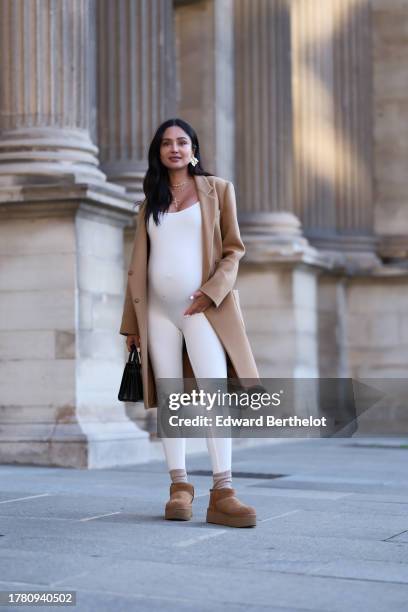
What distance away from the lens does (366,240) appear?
20.5 metres

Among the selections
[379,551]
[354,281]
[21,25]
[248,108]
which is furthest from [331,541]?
[354,281]

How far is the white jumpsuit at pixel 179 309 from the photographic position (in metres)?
6.96

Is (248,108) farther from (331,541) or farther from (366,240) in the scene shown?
(331,541)

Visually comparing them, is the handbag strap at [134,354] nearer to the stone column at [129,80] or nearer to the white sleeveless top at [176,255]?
the white sleeveless top at [176,255]

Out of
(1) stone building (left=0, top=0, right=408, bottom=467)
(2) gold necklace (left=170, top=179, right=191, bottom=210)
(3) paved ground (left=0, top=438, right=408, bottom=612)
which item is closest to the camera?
(3) paved ground (left=0, top=438, right=408, bottom=612)

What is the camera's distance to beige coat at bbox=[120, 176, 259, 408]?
6.97 metres

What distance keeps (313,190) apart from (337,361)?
2.66 metres

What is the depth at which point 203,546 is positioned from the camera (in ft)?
20.2

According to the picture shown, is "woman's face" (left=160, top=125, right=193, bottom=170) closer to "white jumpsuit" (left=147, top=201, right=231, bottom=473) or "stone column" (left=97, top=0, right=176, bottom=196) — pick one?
"white jumpsuit" (left=147, top=201, right=231, bottom=473)

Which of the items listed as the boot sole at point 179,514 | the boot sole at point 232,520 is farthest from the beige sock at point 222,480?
the boot sole at point 179,514

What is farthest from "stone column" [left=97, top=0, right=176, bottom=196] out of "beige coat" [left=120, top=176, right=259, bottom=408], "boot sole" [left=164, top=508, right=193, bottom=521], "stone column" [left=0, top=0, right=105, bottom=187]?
"boot sole" [left=164, top=508, right=193, bottom=521]

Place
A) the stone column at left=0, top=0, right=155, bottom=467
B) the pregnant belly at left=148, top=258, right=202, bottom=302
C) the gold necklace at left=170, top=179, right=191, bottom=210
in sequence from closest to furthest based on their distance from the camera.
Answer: the pregnant belly at left=148, top=258, right=202, bottom=302, the gold necklace at left=170, top=179, right=191, bottom=210, the stone column at left=0, top=0, right=155, bottom=467

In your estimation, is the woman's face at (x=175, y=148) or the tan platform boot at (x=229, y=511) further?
the woman's face at (x=175, y=148)

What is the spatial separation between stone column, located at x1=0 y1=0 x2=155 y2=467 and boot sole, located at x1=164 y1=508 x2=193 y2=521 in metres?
3.97
